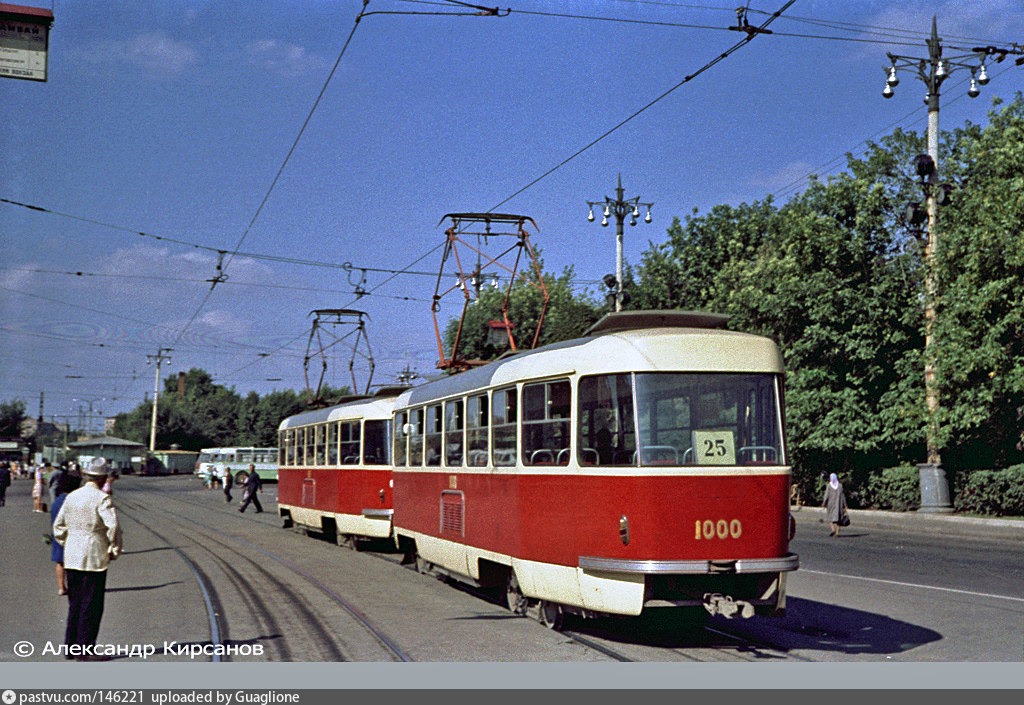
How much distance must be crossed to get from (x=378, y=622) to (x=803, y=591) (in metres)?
5.88

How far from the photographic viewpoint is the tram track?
30.1ft

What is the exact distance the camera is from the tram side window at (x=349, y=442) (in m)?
20.2

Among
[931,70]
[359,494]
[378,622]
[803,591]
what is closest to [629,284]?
[931,70]

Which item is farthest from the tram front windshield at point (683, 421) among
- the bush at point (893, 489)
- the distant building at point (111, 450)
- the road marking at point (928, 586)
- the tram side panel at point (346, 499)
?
the distant building at point (111, 450)

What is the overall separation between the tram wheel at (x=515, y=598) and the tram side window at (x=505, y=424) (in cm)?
127

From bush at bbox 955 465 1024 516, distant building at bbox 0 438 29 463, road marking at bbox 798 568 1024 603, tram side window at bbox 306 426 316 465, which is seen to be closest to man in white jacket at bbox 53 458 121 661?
road marking at bbox 798 568 1024 603

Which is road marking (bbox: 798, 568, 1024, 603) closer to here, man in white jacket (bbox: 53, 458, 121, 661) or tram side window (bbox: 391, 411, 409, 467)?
tram side window (bbox: 391, 411, 409, 467)

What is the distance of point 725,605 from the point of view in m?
8.75

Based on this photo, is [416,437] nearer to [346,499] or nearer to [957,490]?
[346,499]

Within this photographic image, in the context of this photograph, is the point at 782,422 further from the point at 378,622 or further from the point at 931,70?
the point at 931,70

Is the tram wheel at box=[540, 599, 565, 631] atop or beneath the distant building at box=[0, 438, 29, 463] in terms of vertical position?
beneath

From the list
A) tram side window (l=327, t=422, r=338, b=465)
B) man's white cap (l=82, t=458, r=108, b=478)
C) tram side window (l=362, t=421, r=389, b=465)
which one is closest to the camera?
man's white cap (l=82, t=458, r=108, b=478)

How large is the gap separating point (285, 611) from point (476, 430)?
3.01 m

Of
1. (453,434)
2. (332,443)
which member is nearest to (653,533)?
(453,434)
